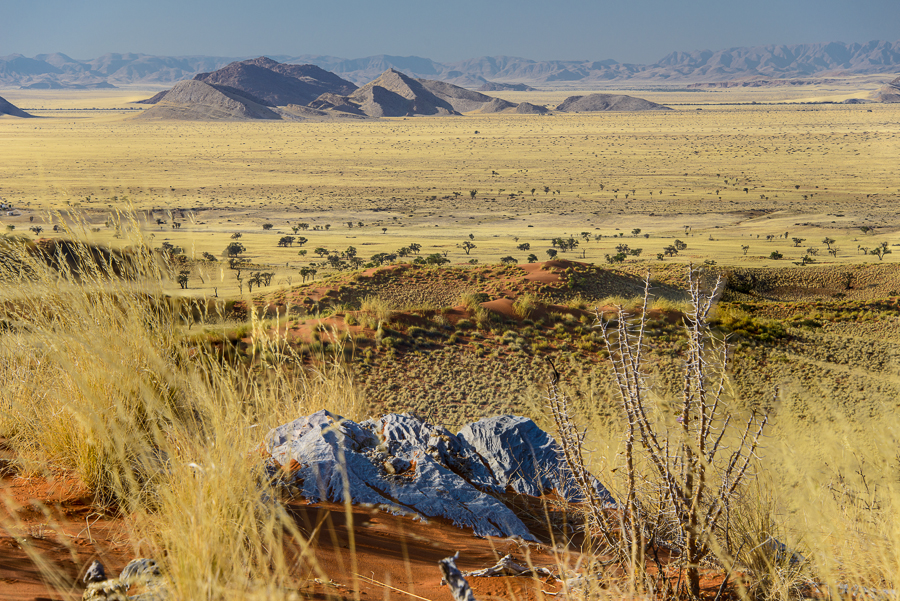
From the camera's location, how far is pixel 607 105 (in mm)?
164125

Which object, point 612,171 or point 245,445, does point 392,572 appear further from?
point 612,171

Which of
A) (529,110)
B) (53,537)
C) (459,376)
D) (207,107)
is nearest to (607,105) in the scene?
(529,110)

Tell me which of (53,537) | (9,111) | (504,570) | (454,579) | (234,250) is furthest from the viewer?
(9,111)

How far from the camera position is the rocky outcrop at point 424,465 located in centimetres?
351

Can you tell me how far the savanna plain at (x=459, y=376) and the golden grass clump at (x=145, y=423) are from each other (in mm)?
23

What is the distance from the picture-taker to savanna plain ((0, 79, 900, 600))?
2498 mm

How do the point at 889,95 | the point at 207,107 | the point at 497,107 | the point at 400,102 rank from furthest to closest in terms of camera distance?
the point at 889,95, the point at 497,107, the point at 400,102, the point at 207,107

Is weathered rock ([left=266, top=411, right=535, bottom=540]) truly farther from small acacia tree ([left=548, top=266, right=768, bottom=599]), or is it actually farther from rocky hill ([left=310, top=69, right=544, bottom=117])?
rocky hill ([left=310, top=69, right=544, bottom=117])

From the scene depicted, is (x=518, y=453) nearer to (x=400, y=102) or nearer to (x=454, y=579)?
(x=454, y=579)

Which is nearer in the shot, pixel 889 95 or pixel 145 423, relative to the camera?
pixel 145 423

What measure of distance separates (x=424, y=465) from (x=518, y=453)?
101cm

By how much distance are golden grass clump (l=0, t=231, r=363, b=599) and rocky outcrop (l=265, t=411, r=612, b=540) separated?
36cm

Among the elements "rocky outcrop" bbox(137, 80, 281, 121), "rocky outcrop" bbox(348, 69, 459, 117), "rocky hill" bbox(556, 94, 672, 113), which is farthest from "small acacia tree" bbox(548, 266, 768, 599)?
"rocky hill" bbox(556, 94, 672, 113)

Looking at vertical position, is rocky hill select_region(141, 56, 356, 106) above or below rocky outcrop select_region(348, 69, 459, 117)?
above
